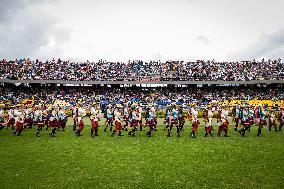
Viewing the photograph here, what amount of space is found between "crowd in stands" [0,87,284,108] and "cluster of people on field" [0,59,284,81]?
2189mm

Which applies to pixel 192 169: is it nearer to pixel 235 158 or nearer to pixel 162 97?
pixel 235 158

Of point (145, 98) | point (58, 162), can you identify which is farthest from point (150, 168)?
point (145, 98)

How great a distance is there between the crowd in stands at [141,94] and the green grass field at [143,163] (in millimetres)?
28872

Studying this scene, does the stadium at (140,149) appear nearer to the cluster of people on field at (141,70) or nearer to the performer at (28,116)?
the performer at (28,116)

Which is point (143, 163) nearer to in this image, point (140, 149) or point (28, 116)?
point (140, 149)

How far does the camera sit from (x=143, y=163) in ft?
36.6

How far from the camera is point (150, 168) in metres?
10.4

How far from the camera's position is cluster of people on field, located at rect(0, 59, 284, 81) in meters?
47.5

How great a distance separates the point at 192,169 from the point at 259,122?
34.6ft

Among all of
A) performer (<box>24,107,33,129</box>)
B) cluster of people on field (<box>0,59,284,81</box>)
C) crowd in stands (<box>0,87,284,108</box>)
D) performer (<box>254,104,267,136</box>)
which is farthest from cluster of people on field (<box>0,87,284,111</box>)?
performer (<box>254,104,267,136</box>)

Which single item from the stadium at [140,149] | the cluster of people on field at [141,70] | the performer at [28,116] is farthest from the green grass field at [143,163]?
the cluster of people on field at [141,70]

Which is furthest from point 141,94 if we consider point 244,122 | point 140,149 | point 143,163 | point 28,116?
point 143,163

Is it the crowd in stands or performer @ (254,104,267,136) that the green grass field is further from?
the crowd in stands

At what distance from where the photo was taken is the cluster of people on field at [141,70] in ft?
156
